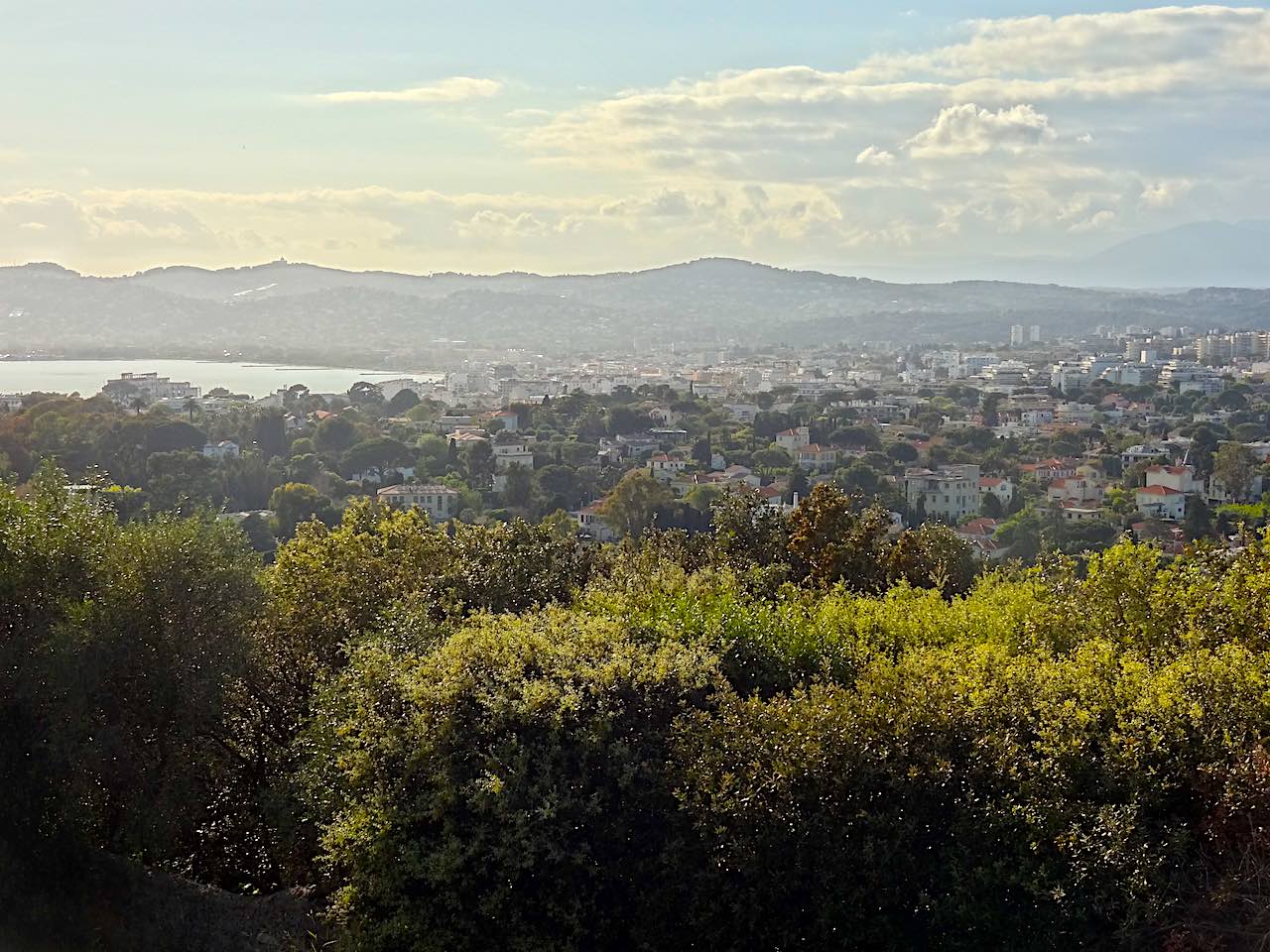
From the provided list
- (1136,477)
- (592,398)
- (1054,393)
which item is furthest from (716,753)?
(1054,393)

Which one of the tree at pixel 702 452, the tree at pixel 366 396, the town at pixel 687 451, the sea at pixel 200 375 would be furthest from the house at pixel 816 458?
the sea at pixel 200 375

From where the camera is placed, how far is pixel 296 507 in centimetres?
2722

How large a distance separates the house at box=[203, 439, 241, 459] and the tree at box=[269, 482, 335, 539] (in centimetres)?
562

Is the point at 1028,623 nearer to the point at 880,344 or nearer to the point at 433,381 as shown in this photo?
the point at 433,381

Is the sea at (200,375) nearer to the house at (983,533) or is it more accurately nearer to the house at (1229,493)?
the house at (983,533)

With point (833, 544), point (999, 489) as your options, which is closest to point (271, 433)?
point (999, 489)

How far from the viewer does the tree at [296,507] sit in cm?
2616

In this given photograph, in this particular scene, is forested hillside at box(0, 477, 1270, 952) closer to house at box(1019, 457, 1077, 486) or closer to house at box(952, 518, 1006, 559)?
house at box(952, 518, 1006, 559)

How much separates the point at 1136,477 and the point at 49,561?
32377mm

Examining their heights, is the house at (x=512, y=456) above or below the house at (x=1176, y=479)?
above

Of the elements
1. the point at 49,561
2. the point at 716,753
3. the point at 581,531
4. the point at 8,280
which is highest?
the point at 8,280

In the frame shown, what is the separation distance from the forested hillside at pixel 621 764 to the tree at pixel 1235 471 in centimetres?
2714

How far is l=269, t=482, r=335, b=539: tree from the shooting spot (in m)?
26.2

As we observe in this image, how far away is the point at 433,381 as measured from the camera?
251 ft
